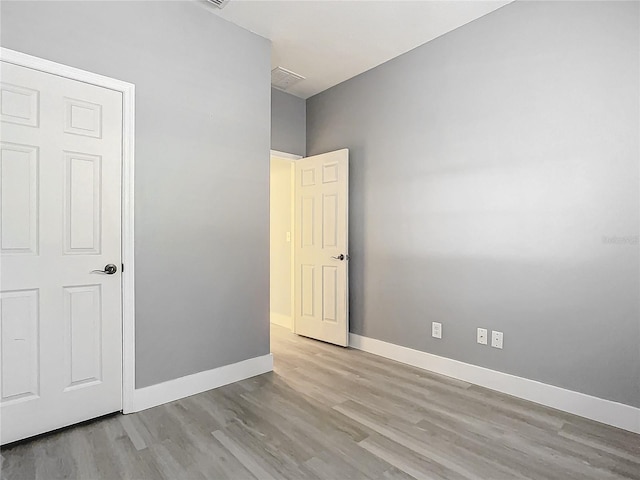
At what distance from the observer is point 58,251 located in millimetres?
2068

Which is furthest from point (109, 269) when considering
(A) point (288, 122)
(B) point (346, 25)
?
(A) point (288, 122)

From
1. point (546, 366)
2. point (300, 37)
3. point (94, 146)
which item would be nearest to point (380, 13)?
point (300, 37)

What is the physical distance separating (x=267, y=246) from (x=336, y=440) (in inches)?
63.8

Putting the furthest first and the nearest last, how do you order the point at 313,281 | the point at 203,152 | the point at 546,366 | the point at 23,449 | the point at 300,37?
the point at 313,281
the point at 300,37
the point at 203,152
the point at 546,366
the point at 23,449

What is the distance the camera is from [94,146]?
2.19 meters

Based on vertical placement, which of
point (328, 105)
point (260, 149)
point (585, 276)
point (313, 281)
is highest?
point (328, 105)

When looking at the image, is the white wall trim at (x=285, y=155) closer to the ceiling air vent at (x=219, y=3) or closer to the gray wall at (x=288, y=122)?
the gray wall at (x=288, y=122)

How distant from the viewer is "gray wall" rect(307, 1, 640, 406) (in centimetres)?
219

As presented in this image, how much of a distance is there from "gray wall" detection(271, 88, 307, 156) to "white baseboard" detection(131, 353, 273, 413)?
2349mm

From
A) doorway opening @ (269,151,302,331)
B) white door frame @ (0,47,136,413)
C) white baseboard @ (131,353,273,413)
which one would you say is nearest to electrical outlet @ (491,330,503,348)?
white baseboard @ (131,353,273,413)

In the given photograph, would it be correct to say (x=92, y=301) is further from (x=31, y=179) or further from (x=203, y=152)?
(x=203, y=152)

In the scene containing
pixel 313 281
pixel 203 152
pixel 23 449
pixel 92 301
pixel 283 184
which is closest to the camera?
pixel 23 449

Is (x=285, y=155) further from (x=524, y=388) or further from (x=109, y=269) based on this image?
(x=524, y=388)

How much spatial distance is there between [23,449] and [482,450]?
2.44 metres
